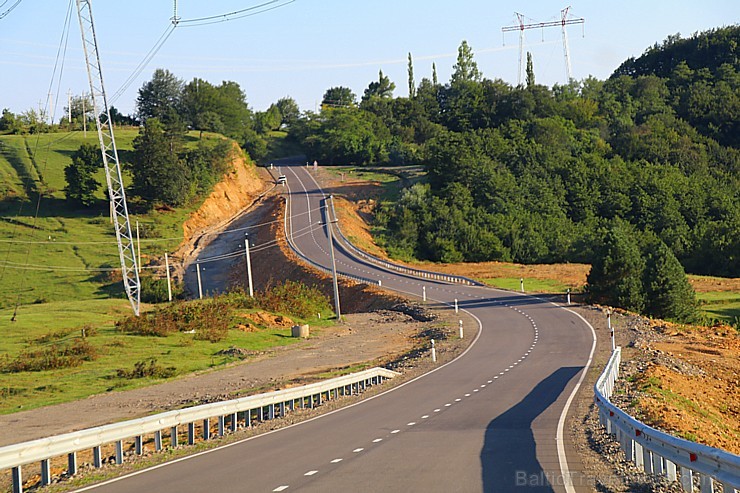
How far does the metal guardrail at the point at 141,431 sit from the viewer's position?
13.4 m

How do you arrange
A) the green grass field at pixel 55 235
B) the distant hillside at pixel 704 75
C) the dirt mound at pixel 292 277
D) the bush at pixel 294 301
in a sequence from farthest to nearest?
the distant hillside at pixel 704 75 → the green grass field at pixel 55 235 → the dirt mound at pixel 292 277 → the bush at pixel 294 301

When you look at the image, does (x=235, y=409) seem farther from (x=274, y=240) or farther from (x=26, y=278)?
(x=274, y=240)

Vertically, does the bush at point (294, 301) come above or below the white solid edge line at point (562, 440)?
below

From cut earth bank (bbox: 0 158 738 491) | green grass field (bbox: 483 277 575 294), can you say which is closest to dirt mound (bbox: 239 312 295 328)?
cut earth bank (bbox: 0 158 738 491)

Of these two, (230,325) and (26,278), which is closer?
(230,325)

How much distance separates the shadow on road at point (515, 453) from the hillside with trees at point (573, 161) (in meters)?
36.1

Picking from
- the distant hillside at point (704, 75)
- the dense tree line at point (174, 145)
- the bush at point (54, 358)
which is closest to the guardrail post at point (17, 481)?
the bush at point (54, 358)

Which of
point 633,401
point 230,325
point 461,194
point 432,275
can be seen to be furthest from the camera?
point 461,194

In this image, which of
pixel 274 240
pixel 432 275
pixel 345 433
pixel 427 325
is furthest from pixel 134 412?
pixel 274 240

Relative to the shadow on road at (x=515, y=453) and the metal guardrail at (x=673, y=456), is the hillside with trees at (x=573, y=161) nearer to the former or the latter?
the shadow on road at (x=515, y=453)

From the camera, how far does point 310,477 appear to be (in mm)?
13297

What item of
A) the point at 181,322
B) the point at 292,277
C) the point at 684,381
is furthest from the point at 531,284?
the point at 684,381

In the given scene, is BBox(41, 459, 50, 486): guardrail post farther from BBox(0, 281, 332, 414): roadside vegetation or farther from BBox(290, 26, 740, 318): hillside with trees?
BBox(290, 26, 740, 318): hillside with trees

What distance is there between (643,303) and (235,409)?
138 ft
